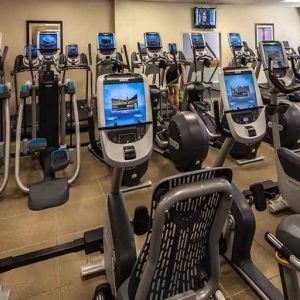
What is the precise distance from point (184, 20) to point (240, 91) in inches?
249

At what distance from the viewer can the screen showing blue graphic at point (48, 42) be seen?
4988 mm

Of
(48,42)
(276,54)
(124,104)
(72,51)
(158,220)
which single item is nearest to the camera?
(158,220)

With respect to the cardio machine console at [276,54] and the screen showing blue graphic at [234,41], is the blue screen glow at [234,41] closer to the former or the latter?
the screen showing blue graphic at [234,41]

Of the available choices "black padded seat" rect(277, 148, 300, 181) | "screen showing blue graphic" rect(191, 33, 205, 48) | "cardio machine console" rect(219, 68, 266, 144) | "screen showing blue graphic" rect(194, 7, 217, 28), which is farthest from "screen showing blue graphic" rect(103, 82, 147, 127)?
"screen showing blue graphic" rect(194, 7, 217, 28)

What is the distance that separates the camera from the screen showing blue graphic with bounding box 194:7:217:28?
785cm

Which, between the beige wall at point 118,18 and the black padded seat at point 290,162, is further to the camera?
the beige wall at point 118,18

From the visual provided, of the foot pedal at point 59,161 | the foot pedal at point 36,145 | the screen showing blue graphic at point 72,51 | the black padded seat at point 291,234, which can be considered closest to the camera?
the black padded seat at point 291,234

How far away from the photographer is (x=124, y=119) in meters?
1.69

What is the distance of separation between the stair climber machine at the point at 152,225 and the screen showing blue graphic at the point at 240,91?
873 millimetres

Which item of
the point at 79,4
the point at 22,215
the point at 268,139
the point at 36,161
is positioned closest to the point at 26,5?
the point at 79,4

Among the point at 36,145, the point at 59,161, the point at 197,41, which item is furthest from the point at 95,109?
the point at 197,41

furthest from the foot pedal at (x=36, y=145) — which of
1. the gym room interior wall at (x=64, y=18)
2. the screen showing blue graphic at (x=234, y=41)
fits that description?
the screen showing blue graphic at (x=234, y=41)

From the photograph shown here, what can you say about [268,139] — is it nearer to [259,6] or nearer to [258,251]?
[258,251]

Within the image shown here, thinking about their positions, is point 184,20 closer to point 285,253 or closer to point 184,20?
point 184,20
